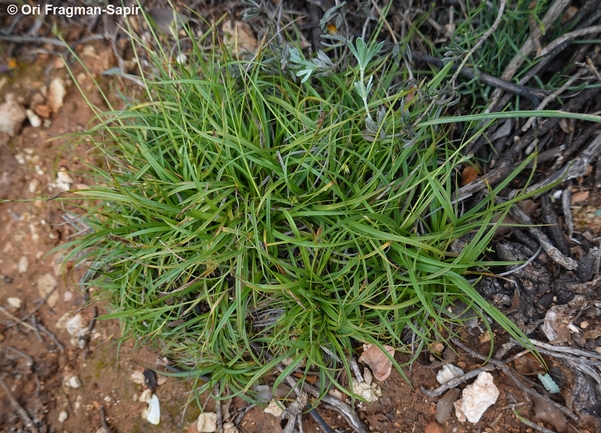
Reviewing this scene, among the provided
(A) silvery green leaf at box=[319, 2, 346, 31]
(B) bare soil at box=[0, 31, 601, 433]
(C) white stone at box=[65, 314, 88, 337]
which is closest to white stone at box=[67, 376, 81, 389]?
(B) bare soil at box=[0, 31, 601, 433]

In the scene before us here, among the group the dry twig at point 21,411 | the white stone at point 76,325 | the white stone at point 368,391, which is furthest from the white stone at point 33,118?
the white stone at point 368,391

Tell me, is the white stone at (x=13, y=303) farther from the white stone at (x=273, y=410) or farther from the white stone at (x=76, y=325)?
the white stone at (x=273, y=410)

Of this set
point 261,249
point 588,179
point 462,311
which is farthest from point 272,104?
point 588,179

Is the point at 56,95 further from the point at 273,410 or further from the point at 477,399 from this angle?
the point at 477,399

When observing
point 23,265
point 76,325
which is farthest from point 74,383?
point 23,265

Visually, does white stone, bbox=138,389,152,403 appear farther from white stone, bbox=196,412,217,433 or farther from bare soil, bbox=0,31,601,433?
white stone, bbox=196,412,217,433

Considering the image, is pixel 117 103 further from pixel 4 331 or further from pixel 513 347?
pixel 513 347
